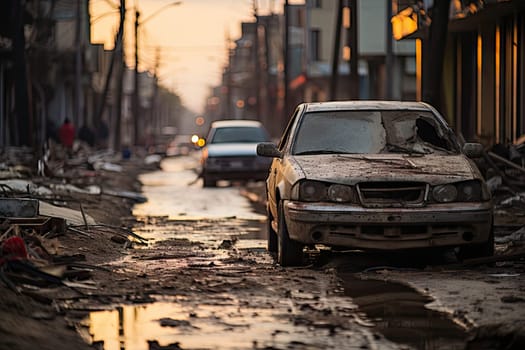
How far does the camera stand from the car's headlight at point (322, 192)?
1158cm

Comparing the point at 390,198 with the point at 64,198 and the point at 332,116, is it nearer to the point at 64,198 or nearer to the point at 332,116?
the point at 332,116

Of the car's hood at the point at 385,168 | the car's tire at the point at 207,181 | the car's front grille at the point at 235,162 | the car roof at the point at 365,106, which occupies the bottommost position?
the car's tire at the point at 207,181

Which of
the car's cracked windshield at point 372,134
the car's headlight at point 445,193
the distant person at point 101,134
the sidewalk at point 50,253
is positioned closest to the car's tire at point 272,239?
the car's cracked windshield at point 372,134

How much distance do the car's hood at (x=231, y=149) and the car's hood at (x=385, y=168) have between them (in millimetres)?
18658

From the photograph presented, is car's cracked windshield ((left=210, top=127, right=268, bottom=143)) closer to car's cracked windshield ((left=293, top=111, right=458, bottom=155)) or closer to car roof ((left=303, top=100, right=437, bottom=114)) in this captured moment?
car roof ((left=303, top=100, right=437, bottom=114))

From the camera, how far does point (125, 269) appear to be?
38.4 ft

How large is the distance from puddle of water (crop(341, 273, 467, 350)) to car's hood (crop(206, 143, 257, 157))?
2049 cm

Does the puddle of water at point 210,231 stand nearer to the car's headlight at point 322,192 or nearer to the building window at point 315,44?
the car's headlight at point 322,192

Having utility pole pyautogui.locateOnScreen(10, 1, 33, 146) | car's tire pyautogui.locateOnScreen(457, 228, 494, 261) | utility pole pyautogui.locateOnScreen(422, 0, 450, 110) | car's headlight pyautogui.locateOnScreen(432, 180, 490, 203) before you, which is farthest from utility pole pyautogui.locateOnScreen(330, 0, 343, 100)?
car's headlight pyautogui.locateOnScreen(432, 180, 490, 203)

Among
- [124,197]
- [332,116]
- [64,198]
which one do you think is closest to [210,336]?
[332,116]

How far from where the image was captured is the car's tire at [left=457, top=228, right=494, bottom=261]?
11867mm

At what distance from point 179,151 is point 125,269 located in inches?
2694

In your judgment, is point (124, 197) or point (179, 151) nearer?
point (124, 197)

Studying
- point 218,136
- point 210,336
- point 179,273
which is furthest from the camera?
point 218,136
